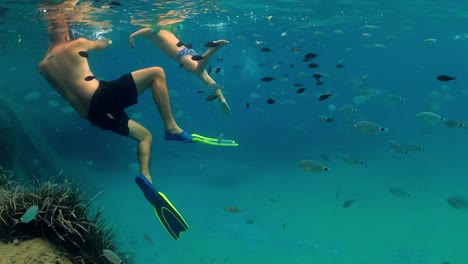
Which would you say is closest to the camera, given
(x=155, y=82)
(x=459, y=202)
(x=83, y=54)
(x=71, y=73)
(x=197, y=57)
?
(x=71, y=73)

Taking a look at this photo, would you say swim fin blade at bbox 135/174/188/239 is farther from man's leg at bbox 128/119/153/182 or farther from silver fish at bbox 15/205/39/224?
silver fish at bbox 15/205/39/224

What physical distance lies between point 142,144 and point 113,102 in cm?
92

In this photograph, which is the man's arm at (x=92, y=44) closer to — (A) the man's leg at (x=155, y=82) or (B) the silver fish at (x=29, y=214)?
(A) the man's leg at (x=155, y=82)

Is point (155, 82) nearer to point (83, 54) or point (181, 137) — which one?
point (181, 137)

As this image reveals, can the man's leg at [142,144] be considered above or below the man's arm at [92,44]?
below

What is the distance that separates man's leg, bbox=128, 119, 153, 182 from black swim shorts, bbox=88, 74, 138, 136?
122mm

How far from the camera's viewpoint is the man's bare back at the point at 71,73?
714 centimetres

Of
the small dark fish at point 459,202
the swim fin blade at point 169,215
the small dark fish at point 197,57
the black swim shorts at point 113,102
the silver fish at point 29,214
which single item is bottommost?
the small dark fish at point 459,202

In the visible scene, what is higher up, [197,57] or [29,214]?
[197,57]

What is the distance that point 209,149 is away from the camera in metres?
32.7

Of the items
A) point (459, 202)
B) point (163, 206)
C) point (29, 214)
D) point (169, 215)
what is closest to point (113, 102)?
point (163, 206)

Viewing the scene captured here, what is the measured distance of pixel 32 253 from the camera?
5.03 metres

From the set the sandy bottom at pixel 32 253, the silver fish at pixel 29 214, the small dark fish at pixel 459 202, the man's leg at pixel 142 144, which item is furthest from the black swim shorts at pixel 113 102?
the small dark fish at pixel 459 202

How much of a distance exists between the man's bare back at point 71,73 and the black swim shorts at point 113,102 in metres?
0.15
